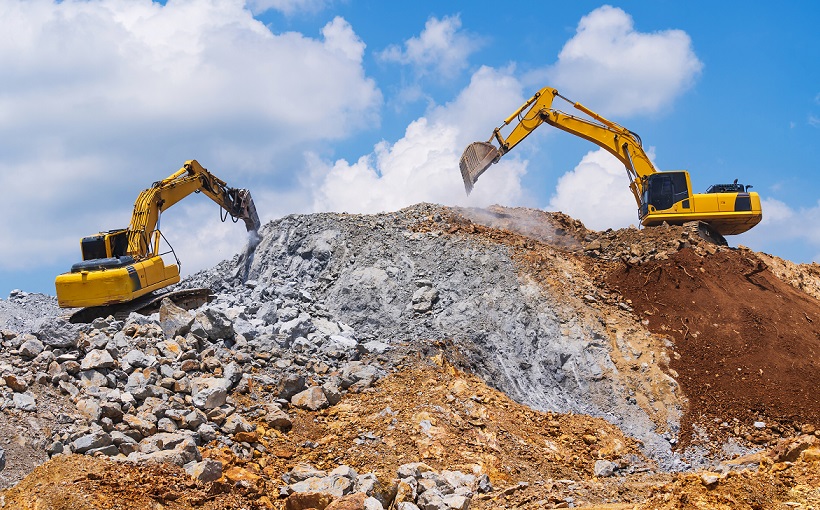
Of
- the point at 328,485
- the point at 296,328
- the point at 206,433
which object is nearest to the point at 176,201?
the point at 296,328

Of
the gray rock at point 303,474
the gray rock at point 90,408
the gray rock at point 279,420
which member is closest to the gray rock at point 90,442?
the gray rock at point 90,408

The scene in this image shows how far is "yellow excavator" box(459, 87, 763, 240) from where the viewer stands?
19469 millimetres

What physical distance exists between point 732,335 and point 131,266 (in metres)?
11.9

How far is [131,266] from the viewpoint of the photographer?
15.9m

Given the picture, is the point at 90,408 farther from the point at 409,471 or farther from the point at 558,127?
the point at 558,127

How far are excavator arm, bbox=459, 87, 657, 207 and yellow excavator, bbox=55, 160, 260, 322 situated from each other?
6.75 m

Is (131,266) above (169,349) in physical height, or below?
above

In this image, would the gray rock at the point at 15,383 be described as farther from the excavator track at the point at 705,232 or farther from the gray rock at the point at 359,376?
the excavator track at the point at 705,232

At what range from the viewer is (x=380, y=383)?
12.9 m

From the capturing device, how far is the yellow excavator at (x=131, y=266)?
15.5 m

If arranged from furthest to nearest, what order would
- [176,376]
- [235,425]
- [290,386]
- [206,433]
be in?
[290,386]
[176,376]
[235,425]
[206,433]

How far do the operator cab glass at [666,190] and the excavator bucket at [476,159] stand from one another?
3848 millimetres

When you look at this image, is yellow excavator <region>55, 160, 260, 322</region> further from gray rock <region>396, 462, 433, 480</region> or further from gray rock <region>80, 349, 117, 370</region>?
gray rock <region>396, 462, 433, 480</region>

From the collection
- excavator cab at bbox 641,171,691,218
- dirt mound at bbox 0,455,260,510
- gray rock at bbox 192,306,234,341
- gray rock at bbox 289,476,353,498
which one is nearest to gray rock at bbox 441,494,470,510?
gray rock at bbox 289,476,353,498
